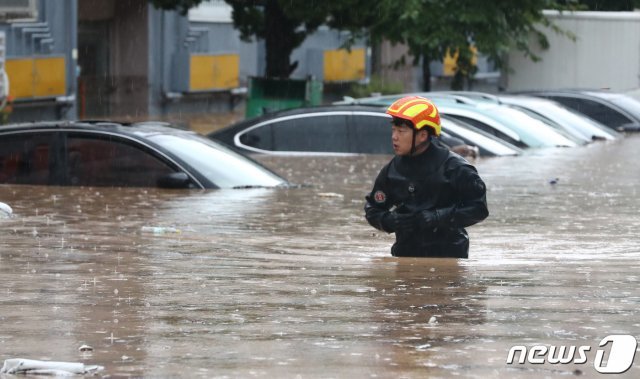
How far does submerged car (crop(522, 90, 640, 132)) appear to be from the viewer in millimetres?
28531

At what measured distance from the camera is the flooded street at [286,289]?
5.96 m

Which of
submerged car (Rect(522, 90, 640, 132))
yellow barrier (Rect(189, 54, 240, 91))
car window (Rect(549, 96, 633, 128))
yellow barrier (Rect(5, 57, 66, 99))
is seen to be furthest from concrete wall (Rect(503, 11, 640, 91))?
yellow barrier (Rect(5, 57, 66, 99))

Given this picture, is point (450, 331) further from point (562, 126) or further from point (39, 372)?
point (562, 126)

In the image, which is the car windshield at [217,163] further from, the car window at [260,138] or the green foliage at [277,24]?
the green foliage at [277,24]

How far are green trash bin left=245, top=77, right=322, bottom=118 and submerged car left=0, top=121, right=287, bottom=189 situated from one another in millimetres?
14106

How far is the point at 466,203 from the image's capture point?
859 centimetres

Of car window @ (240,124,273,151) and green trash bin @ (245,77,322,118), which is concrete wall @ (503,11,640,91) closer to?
green trash bin @ (245,77,322,118)

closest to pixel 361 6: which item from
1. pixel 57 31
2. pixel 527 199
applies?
pixel 57 31

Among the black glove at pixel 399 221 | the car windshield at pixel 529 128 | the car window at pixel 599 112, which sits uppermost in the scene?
the black glove at pixel 399 221

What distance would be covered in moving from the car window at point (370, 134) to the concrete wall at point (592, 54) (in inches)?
627

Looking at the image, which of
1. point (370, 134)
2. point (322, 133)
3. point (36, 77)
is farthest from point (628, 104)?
point (36, 77)

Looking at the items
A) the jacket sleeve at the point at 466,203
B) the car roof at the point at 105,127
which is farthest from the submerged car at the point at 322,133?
the jacket sleeve at the point at 466,203

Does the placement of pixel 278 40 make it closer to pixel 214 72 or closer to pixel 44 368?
pixel 214 72

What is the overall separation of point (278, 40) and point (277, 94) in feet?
6.24
